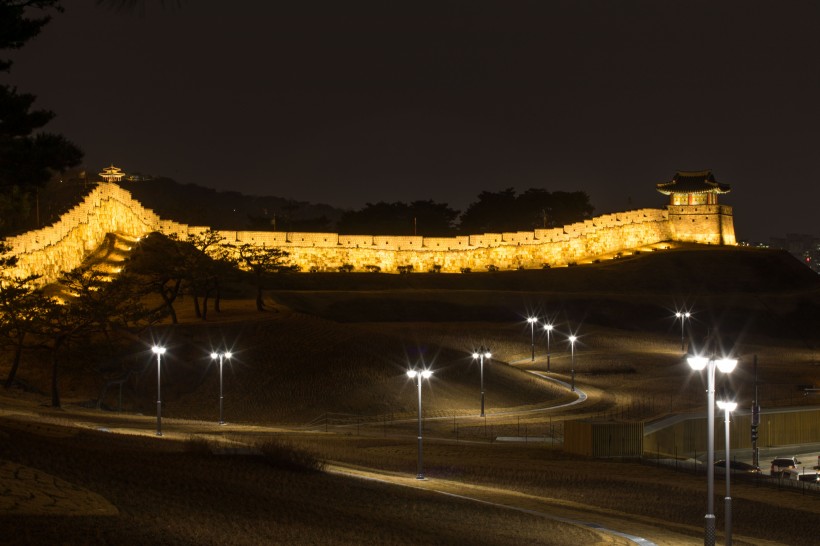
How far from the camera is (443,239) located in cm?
8825

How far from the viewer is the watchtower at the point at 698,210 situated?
313 feet

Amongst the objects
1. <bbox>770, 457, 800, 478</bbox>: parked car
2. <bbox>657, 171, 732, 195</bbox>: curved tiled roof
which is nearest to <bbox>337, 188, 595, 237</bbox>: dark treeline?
<bbox>657, 171, 732, 195</bbox>: curved tiled roof

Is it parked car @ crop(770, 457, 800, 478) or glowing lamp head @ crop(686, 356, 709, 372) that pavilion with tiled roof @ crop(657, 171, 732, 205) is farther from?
glowing lamp head @ crop(686, 356, 709, 372)

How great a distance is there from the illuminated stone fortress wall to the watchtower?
0.32 feet

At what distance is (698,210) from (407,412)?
212 feet

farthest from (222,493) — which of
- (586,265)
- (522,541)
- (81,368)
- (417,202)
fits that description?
(417,202)

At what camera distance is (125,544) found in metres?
10.4

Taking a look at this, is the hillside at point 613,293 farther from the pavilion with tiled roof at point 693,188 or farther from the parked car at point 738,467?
the parked car at point 738,467

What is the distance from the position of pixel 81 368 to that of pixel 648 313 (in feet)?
138

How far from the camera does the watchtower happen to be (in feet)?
313

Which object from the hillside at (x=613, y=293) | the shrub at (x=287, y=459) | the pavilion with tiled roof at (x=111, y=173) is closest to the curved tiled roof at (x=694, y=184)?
the hillside at (x=613, y=293)

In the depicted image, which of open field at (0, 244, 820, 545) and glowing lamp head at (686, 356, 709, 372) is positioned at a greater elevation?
glowing lamp head at (686, 356, 709, 372)

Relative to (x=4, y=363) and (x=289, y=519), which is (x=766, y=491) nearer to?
(x=289, y=519)

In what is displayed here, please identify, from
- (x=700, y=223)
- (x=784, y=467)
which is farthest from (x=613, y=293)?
(x=784, y=467)
